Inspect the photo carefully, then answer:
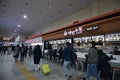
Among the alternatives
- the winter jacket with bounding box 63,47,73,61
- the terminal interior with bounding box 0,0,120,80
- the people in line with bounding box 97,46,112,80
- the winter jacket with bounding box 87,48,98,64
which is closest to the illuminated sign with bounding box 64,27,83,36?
the terminal interior with bounding box 0,0,120,80

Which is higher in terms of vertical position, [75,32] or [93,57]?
[75,32]

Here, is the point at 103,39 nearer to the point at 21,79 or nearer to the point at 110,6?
Result: the point at 110,6

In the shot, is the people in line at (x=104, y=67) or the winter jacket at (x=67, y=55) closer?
the people in line at (x=104, y=67)

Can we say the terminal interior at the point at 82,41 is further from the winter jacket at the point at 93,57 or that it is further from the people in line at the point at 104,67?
the winter jacket at the point at 93,57

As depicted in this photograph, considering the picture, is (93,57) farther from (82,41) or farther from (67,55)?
(82,41)

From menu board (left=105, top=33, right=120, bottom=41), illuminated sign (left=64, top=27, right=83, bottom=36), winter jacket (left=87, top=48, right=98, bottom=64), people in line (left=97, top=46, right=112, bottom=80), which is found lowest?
people in line (left=97, top=46, right=112, bottom=80)

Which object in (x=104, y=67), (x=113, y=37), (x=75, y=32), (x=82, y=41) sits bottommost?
(x=104, y=67)

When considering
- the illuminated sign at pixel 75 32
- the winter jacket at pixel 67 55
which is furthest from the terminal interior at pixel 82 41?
the winter jacket at pixel 67 55

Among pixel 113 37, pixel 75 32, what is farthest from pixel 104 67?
pixel 75 32

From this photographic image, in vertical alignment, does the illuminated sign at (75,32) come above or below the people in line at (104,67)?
above

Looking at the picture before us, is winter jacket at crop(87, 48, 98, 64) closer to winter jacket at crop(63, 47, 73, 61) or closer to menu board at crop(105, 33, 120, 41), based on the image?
winter jacket at crop(63, 47, 73, 61)

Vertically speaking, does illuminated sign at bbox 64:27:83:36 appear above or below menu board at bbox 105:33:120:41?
above

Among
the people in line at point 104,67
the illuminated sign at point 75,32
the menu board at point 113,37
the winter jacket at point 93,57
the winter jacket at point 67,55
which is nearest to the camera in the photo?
the winter jacket at point 93,57

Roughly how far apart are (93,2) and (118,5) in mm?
1952
